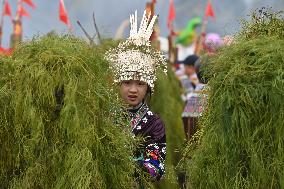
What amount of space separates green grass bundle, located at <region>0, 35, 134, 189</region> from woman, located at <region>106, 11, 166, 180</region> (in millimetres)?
560

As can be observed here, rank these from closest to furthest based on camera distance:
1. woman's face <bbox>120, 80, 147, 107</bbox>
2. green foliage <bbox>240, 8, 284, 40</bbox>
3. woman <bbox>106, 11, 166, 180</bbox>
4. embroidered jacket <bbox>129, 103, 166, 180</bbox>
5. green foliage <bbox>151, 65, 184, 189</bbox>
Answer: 1. green foliage <bbox>240, 8, 284, 40</bbox>
2. embroidered jacket <bbox>129, 103, 166, 180</bbox>
3. woman <bbox>106, 11, 166, 180</bbox>
4. woman's face <bbox>120, 80, 147, 107</bbox>
5. green foliage <bbox>151, 65, 184, 189</bbox>

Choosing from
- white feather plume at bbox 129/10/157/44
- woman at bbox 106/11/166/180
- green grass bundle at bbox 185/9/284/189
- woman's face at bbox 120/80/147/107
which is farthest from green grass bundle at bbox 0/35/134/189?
white feather plume at bbox 129/10/157/44

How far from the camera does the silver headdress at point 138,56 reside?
3.04 m

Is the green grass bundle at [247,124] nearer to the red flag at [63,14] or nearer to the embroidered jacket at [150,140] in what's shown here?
the embroidered jacket at [150,140]

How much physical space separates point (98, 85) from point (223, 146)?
1.64ft

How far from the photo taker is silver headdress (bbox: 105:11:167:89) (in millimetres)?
3041

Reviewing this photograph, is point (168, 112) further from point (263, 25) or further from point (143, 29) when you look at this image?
point (263, 25)

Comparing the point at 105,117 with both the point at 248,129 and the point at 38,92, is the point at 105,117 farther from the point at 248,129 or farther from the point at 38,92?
the point at 248,129

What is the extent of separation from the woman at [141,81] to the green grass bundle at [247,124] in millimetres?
663

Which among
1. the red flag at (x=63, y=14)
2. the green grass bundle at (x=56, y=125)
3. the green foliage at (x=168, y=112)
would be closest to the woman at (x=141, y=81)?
the green grass bundle at (x=56, y=125)

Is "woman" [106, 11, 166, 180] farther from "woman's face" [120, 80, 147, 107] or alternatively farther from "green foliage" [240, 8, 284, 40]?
"green foliage" [240, 8, 284, 40]

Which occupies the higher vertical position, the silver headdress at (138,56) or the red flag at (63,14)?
the red flag at (63,14)

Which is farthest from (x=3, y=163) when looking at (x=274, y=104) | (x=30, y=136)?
(x=274, y=104)

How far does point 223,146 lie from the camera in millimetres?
2152
